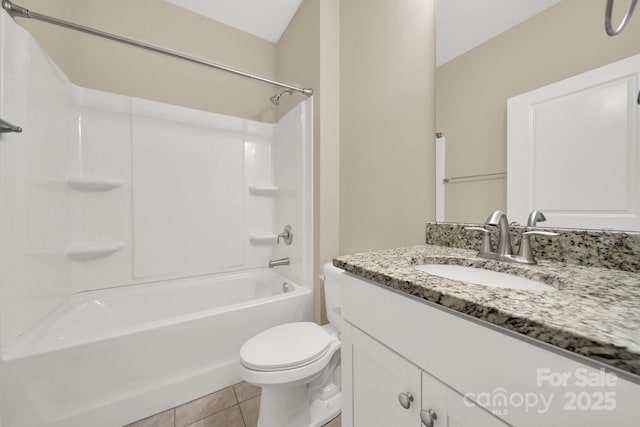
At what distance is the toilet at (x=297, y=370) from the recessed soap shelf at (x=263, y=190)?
99 cm

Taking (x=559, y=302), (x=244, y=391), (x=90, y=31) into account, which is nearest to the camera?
(x=559, y=302)

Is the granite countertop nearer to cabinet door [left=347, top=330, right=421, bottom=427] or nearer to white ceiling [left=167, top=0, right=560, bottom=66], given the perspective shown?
cabinet door [left=347, top=330, right=421, bottom=427]

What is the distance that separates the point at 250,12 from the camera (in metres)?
1.79

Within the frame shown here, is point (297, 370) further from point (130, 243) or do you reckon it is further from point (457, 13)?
point (457, 13)

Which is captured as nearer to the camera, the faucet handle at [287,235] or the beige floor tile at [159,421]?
the beige floor tile at [159,421]

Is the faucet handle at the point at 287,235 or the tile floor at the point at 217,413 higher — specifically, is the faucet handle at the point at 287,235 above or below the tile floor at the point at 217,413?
above

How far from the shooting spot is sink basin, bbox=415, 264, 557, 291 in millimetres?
622

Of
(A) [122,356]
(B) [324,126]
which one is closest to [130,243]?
(A) [122,356]

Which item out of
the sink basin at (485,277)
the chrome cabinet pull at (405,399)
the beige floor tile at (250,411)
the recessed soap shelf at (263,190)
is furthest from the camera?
the recessed soap shelf at (263,190)

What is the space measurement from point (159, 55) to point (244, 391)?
2.38 metres

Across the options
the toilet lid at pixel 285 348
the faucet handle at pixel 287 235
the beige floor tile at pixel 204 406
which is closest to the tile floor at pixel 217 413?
the beige floor tile at pixel 204 406

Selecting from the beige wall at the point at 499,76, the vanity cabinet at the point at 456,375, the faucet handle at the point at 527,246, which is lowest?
the vanity cabinet at the point at 456,375

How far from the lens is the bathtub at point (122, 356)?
89 centimetres

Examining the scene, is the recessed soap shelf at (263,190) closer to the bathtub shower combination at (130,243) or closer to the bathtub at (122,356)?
the bathtub shower combination at (130,243)
